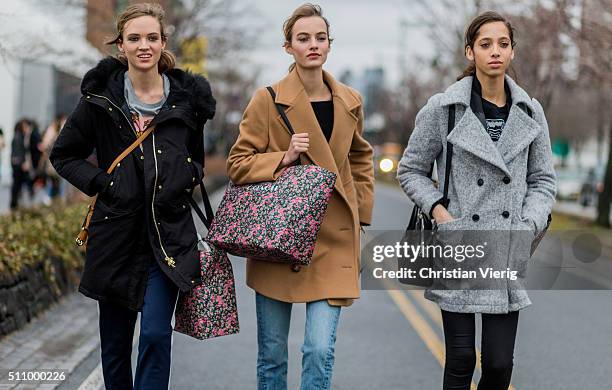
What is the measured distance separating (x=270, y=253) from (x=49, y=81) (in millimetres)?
28492

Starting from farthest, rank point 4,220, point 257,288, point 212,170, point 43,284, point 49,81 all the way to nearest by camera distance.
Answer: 1. point 212,170
2. point 49,81
3. point 4,220
4. point 43,284
5. point 257,288

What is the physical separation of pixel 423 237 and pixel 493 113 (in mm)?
639

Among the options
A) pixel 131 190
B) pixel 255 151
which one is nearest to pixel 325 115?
pixel 255 151

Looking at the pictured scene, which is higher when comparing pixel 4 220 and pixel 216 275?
pixel 216 275

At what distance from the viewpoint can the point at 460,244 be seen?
4.64 meters

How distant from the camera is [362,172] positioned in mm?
5109

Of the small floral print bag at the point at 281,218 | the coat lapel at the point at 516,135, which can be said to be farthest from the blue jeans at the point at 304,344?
the coat lapel at the point at 516,135

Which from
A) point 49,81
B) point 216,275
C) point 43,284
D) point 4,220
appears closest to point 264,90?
point 216,275

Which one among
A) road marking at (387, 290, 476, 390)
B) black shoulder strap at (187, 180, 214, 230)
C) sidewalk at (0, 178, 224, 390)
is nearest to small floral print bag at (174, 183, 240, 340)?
black shoulder strap at (187, 180, 214, 230)

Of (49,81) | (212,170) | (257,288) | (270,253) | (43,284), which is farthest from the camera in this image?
(212,170)

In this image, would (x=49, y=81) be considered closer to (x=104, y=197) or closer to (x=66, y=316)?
(x=66, y=316)

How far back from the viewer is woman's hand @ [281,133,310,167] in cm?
468

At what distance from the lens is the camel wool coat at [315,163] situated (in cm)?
482

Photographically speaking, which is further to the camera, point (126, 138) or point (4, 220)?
point (4, 220)
